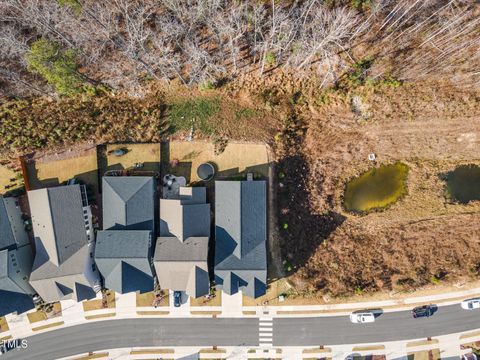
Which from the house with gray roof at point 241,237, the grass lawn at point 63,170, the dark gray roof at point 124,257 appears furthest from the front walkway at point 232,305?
the grass lawn at point 63,170

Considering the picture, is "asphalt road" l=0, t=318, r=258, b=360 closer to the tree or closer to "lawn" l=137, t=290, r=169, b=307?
"lawn" l=137, t=290, r=169, b=307

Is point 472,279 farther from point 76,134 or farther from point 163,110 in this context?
point 76,134

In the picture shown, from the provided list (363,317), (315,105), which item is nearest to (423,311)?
(363,317)

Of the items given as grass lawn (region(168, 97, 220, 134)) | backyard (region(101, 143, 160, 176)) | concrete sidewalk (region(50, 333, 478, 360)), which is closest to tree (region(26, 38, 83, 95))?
backyard (region(101, 143, 160, 176))

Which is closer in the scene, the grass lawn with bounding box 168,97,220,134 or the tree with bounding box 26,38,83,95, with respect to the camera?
the tree with bounding box 26,38,83,95

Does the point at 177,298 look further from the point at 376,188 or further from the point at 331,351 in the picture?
the point at 376,188

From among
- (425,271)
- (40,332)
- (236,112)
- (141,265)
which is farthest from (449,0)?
(40,332)
